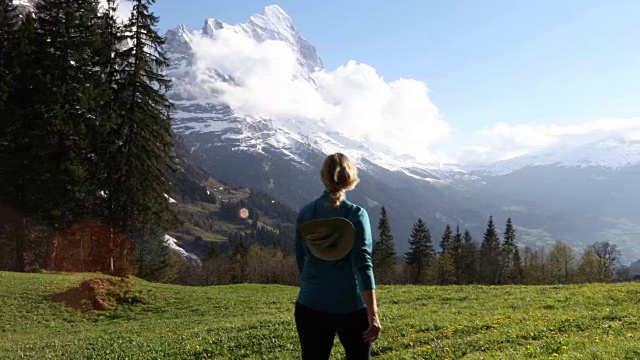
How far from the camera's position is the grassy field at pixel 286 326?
11.6 metres

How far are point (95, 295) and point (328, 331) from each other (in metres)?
29.0

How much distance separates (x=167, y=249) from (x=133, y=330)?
88.5m

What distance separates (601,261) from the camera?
103000 millimetres

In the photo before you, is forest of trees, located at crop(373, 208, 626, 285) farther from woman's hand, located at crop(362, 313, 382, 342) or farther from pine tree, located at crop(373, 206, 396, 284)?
woman's hand, located at crop(362, 313, 382, 342)

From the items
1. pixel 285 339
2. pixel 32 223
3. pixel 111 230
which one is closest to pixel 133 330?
pixel 285 339

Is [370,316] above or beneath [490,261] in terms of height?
above

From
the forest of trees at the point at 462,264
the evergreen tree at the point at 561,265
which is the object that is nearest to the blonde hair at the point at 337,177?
the forest of trees at the point at 462,264

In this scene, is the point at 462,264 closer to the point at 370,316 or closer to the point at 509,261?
the point at 509,261

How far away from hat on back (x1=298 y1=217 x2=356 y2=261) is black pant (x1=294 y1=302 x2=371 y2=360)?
729 mm

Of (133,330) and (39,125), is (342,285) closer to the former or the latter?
(133,330)

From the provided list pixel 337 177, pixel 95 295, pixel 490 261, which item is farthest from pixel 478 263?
pixel 337 177

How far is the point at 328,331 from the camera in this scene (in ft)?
19.4

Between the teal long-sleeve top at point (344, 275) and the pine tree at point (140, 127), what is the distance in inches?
1440

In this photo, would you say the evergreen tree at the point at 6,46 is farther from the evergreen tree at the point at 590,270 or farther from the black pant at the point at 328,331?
the evergreen tree at the point at 590,270
